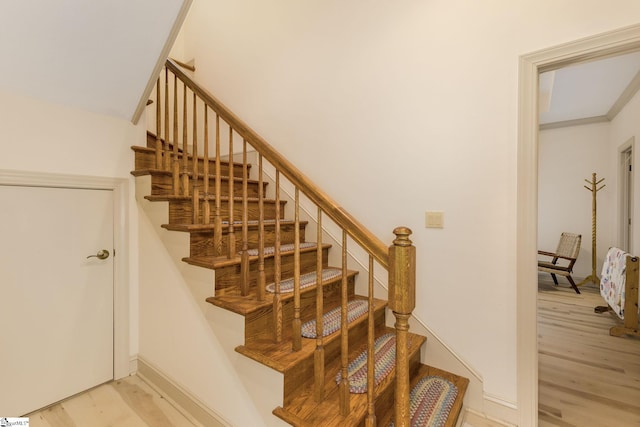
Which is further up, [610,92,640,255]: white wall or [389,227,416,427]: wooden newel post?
[610,92,640,255]: white wall

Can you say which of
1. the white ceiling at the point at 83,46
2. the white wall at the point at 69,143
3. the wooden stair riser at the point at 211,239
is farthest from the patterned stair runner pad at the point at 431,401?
the white ceiling at the point at 83,46

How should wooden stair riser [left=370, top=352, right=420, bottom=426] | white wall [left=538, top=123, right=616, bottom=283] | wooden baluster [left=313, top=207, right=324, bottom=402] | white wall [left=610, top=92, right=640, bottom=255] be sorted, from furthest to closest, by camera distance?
white wall [left=538, top=123, right=616, bottom=283], white wall [left=610, top=92, right=640, bottom=255], wooden stair riser [left=370, top=352, right=420, bottom=426], wooden baluster [left=313, top=207, right=324, bottom=402]

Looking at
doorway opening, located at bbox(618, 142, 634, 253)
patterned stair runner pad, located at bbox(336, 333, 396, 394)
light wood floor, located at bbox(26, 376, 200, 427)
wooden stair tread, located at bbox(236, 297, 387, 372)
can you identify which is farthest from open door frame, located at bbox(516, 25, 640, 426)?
doorway opening, located at bbox(618, 142, 634, 253)

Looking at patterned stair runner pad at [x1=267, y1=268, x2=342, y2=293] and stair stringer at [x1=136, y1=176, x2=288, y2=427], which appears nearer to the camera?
stair stringer at [x1=136, y1=176, x2=288, y2=427]

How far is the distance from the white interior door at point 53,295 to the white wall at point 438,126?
64.7 inches

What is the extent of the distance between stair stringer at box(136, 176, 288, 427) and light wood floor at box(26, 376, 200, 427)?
0.52 feet

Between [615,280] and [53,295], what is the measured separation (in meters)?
4.99

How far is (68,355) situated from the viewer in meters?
1.93

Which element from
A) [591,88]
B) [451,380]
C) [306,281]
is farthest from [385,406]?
[591,88]

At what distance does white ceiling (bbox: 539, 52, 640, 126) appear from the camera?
9.87 feet

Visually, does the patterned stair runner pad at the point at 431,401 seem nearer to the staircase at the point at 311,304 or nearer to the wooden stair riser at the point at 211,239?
the staircase at the point at 311,304

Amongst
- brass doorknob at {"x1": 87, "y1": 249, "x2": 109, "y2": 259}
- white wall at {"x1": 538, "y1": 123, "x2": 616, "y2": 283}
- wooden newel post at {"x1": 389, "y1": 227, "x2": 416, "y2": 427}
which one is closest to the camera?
wooden newel post at {"x1": 389, "y1": 227, "x2": 416, "y2": 427}

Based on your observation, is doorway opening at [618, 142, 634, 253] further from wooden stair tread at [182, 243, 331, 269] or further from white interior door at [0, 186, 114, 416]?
white interior door at [0, 186, 114, 416]

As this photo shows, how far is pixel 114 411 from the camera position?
71.3 inches
